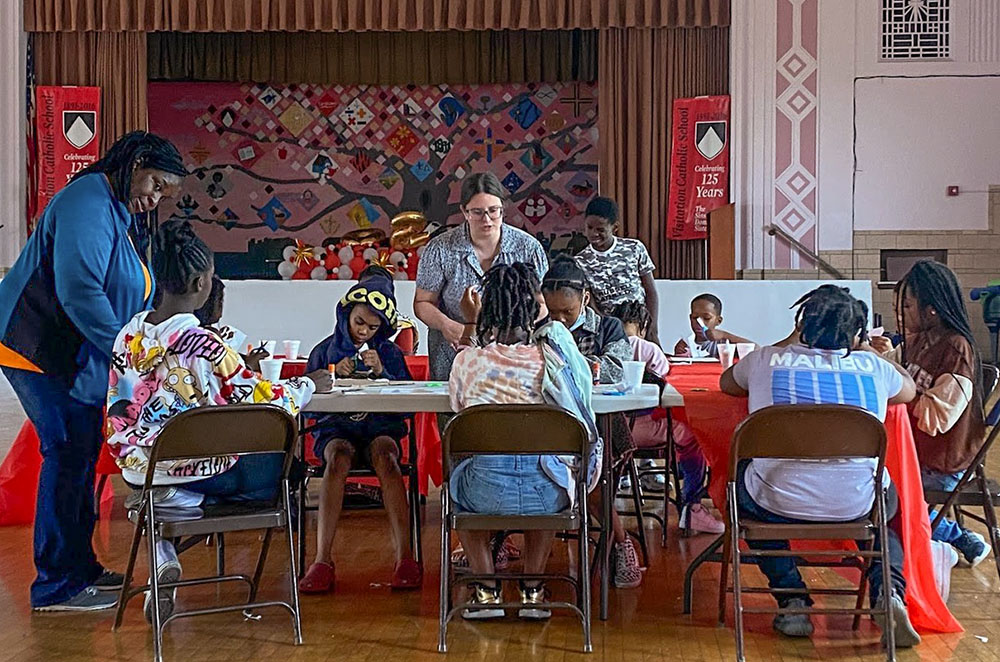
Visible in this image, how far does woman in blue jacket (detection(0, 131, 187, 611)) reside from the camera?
349cm

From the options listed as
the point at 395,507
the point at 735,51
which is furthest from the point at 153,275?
the point at 735,51

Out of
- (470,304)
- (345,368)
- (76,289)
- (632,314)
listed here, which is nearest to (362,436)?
(345,368)

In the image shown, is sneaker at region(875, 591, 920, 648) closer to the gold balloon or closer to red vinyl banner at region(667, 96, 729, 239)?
red vinyl banner at region(667, 96, 729, 239)

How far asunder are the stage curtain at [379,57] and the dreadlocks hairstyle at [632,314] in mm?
8236

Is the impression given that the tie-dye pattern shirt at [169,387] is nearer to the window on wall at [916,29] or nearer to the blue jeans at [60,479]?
the blue jeans at [60,479]

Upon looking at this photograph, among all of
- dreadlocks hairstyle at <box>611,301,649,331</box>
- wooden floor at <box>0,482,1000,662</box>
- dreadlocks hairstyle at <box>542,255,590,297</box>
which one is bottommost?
wooden floor at <box>0,482,1000,662</box>

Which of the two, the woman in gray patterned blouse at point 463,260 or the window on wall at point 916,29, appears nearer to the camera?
the woman in gray patterned blouse at point 463,260

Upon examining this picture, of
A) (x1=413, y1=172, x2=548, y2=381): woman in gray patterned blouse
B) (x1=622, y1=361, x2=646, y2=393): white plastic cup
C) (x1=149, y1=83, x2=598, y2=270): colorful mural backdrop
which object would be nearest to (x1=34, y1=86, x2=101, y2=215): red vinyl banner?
(x1=149, y1=83, x2=598, y2=270): colorful mural backdrop

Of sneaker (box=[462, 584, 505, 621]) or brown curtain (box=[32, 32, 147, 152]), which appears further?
brown curtain (box=[32, 32, 147, 152])

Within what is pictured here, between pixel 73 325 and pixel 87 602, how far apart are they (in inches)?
32.9

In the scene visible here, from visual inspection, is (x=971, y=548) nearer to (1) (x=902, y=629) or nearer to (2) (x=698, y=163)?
(1) (x=902, y=629)

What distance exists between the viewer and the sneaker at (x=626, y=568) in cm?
394

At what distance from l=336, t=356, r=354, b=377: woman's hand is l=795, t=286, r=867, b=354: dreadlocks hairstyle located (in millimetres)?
1598

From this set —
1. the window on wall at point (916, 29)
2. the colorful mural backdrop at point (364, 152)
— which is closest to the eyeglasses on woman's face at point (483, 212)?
the window on wall at point (916, 29)
